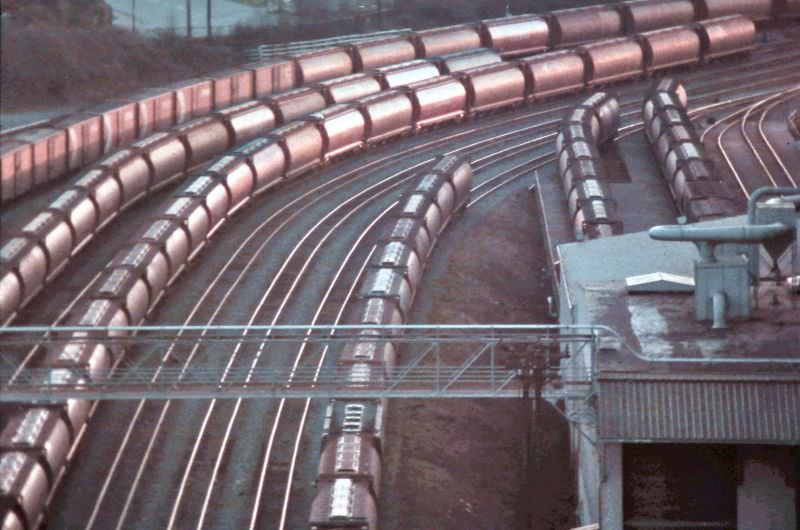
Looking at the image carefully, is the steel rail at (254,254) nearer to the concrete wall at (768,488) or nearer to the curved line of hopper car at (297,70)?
the curved line of hopper car at (297,70)

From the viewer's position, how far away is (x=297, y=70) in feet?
182

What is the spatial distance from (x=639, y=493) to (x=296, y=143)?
24.7 metres

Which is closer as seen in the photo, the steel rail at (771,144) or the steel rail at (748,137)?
the steel rail at (771,144)

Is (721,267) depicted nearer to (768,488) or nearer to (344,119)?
(768,488)

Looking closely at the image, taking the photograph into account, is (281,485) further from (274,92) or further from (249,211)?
(274,92)

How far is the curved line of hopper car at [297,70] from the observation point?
42.5 m

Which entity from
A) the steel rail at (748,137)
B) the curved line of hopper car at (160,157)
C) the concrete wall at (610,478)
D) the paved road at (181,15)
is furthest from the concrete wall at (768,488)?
the paved road at (181,15)

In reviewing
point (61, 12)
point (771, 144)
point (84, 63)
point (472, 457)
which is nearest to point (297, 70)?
point (84, 63)

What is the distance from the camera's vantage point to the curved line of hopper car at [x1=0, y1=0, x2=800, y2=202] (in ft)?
140

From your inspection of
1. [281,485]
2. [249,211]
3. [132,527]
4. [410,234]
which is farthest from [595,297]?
[249,211]

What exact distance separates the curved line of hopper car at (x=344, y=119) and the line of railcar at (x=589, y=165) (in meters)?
3.28

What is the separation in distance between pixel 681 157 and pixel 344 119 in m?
10.8

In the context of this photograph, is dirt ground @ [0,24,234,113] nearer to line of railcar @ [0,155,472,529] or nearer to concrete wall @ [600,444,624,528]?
line of railcar @ [0,155,472,529]

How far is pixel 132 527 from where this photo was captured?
89.1ft
